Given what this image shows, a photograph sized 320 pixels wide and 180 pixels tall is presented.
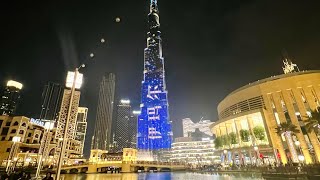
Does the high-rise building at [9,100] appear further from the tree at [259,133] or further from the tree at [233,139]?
the tree at [259,133]

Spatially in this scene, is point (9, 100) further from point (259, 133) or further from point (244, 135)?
point (259, 133)

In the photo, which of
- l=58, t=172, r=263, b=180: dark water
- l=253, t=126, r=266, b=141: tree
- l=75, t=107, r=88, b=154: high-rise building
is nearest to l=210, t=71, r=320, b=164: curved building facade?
l=253, t=126, r=266, b=141: tree

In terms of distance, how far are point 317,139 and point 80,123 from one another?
594ft

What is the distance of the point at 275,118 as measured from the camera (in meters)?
64.5

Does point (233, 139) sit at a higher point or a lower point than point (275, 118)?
lower

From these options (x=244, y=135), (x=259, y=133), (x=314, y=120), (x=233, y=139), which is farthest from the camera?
(x=233, y=139)

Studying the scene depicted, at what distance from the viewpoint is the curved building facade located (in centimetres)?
5791

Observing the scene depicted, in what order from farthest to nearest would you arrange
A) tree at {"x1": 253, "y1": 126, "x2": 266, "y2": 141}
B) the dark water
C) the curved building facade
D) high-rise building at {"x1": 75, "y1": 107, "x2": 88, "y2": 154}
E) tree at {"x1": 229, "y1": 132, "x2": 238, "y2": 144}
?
high-rise building at {"x1": 75, "y1": 107, "x2": 88, "y2": 154} < tree at {"x1": 229, "y1": 132, "x2": 238, "y2": 144} < tree at {"x1": 253, "y1": 126, "x2": 266, "y2": 141} < the curved building facade < the dark water

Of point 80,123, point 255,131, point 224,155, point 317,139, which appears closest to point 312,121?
point 317,139

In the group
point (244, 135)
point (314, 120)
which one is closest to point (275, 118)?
point (244, 135)

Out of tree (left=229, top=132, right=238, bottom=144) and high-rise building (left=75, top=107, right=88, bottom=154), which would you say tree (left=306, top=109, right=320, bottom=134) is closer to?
tree (left=229, top=132, right=238, bottom=144)

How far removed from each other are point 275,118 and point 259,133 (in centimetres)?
703

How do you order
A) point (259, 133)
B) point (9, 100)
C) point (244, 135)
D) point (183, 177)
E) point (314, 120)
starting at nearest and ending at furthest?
point (314, 120), point (183, 177), point (259, 133), point (244, 135), point (9, 100)

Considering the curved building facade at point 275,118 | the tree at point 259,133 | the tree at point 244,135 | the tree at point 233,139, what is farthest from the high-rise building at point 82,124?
the tree at point 259,133
